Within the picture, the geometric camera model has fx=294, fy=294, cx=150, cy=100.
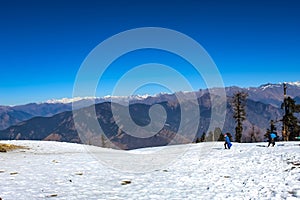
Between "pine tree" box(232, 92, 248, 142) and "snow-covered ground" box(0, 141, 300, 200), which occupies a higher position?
"pine tree" box(232, 92, 248, 142)

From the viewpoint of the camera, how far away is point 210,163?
23000mm

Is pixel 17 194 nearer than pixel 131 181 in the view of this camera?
Yes

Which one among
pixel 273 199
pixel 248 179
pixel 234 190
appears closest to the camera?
pixel 273 199

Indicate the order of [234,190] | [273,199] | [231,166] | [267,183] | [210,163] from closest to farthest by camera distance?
[273,199]
[234,190]
[267,183]
[231,166]
[210,163]

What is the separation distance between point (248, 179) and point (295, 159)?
265 inches

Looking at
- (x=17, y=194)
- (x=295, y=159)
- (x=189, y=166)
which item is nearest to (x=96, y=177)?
(x=17, y=194)

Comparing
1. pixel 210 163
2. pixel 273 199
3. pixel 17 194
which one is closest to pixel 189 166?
pixel 210 163

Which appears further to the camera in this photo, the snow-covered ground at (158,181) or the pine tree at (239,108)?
the pine tree at (239,108)

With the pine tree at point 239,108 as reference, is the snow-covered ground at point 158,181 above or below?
below

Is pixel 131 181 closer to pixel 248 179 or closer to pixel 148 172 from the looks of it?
pixel 148 172

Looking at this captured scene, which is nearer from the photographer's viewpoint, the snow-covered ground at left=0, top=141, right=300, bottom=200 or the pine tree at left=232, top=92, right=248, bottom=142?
the snow-covered ground at left=0, top=141, right=300, bottom=200

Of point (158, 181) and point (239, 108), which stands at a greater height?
point (239, 108)

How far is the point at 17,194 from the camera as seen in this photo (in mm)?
13172

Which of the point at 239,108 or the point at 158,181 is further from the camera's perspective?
the point at 239,108
